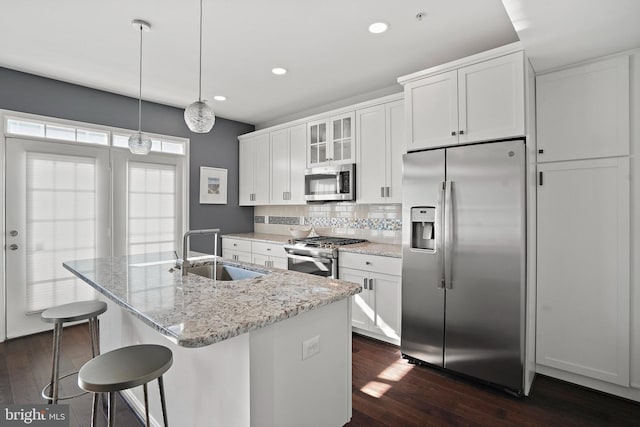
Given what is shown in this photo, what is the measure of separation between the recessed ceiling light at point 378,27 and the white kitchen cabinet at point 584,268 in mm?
1556

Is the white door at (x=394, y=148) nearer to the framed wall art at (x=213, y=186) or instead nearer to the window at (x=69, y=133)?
the framed wall art at (x=213, y=186)

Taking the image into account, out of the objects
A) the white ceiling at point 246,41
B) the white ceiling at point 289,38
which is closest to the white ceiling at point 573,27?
the white ceiling at point 289,38

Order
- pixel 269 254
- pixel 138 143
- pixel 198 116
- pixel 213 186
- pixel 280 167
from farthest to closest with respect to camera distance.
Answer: pixel 213 186
pixel 280 167
pixel 269 254
pixel 138 143
pixel 198 116

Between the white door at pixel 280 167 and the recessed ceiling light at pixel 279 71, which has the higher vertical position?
the recessed ceiling light at pixel 279 71

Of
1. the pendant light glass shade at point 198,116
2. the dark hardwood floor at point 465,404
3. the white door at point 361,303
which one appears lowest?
the dark hardwood floor at point 465,404

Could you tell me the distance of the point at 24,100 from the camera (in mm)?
3398

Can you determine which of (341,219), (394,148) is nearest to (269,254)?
(341,219)

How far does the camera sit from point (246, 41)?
277 cm

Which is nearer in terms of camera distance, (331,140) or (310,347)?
(310,347)

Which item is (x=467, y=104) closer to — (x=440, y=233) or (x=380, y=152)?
(x=440, y=233)

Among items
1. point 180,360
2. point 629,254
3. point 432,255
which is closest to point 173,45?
point 180,360

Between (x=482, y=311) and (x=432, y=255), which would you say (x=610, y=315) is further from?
(x=432, y=255)

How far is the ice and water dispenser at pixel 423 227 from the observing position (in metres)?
2.66

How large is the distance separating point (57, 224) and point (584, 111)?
15.9 feet
